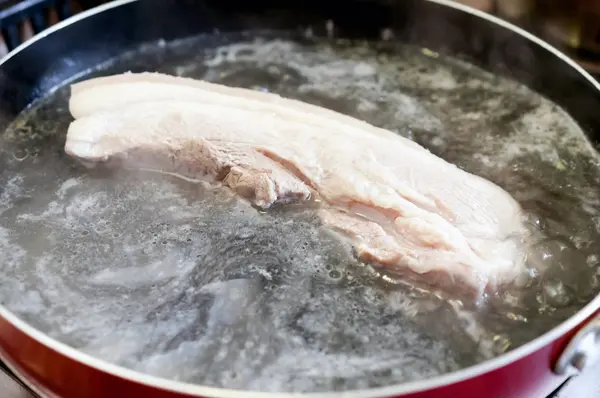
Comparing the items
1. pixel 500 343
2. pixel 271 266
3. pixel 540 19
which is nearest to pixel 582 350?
pixel 500 343

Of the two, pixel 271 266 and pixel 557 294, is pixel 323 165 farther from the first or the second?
pixel 557 294

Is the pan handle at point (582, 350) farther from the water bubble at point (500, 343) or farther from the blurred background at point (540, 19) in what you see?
the blurred background at point (540, 19)

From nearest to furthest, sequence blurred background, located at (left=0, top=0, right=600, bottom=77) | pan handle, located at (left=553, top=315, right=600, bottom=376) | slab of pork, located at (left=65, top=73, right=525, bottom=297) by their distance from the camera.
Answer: pan handle, located at (left=553, top=315, right=600, bottom=376), slab of pork, located at (left=65, top=73, right=525, bottom=297), blurred background, located at (left=0, top=0, right=600, bottom=77)

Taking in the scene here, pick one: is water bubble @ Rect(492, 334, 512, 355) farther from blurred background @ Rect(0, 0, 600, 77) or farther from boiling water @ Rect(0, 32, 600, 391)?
blurred background @ Rect(0, 0, 600, 77)

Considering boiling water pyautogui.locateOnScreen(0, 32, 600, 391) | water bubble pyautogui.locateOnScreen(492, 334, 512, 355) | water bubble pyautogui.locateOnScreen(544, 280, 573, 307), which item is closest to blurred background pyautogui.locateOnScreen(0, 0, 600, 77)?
boiling water pyautogui.locateOnScreen(0, 32, 600, 391)

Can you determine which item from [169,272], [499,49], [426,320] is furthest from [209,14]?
[426,320]

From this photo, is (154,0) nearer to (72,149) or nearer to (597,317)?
(72,149)
